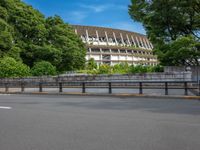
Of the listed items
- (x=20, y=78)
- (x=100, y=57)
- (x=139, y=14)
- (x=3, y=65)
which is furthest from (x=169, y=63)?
(x=100, y=57)

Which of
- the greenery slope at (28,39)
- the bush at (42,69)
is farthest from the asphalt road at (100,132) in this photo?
the greenery slope at (28,39)

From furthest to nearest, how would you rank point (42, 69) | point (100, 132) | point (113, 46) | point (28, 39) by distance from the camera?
point (113, 46), point (28, 39), point (42, 69), point (100, 132)

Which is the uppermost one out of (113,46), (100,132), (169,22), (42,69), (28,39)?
(113,46)

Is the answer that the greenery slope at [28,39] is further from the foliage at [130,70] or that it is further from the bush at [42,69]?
the foliage at [130,70]

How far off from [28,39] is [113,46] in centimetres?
8925

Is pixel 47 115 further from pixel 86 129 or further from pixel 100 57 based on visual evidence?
pixel 100 57

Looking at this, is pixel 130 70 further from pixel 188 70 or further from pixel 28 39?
pixel 188 70

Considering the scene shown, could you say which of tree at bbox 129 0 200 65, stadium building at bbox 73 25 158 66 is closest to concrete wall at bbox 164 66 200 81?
tree at bbox 129 0 200 65

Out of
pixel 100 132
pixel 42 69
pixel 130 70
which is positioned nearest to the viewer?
pixel 100 132

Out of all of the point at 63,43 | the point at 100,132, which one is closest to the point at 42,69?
the point at 63,43

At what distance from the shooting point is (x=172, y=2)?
96.3ft

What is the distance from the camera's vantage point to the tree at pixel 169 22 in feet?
97.1

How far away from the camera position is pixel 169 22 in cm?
3170

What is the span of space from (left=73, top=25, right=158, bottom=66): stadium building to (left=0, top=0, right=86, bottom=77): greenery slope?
→ 69362 millimetres
